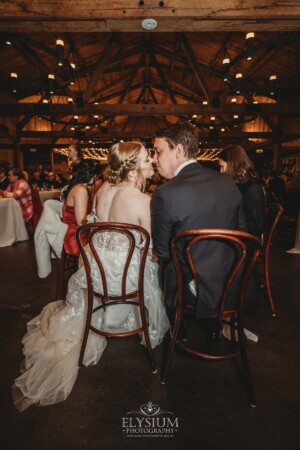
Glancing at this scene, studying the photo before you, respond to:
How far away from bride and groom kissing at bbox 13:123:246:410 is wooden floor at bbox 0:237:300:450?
11 centimetres

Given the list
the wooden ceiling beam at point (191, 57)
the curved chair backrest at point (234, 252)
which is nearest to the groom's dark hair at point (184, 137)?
the curved chair backrest at point (234, 252)

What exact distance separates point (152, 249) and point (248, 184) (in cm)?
131

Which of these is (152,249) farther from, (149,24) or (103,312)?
(149,24)

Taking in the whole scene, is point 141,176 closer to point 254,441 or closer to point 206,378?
point 206,378

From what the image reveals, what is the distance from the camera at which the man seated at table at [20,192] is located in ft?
17.2

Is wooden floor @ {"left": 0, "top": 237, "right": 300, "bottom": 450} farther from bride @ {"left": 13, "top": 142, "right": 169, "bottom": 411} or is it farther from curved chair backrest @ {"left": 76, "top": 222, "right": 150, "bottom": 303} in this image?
curved chair backrest @ {"left": 76, "top": 222, "right": 150, "bottom": 303}

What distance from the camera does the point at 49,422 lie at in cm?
139

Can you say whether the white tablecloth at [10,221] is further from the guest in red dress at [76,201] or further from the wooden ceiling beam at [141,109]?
the wooden ceiling beam at [141,109]

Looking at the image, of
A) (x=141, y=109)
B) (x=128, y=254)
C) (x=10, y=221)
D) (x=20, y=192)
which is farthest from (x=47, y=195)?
(x=128, y=254)

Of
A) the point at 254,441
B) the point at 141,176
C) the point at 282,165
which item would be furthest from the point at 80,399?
the point at 282,165

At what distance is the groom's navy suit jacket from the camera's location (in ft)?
4.66

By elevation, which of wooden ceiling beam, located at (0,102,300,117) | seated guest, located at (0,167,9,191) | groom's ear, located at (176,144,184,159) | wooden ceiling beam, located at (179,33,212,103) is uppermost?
wooden ceiling beam, located at (179,33,212,103)

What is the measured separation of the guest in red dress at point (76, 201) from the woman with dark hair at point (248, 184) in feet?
4.48

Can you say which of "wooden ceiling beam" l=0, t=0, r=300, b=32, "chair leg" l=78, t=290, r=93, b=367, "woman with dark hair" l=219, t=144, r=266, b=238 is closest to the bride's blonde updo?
"chair leg" l=78, t=290, r=93, b=367
